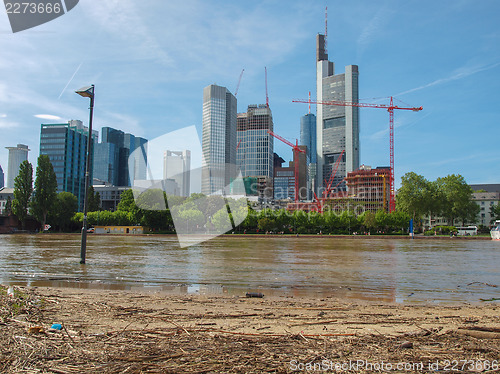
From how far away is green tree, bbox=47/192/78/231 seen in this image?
101 meters

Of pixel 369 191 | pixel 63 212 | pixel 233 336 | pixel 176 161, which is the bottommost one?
pixel 233 336

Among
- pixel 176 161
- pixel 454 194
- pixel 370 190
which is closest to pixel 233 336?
pixel 176 161

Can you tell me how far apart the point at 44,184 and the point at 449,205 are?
112516 millimetres

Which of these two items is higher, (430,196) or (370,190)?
(370,190)

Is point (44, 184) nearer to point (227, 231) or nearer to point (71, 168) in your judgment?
point (227, 231)

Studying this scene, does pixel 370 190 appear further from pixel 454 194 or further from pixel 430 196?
pixel 430 196

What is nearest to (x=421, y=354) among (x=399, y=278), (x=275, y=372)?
(x=275, y=372)

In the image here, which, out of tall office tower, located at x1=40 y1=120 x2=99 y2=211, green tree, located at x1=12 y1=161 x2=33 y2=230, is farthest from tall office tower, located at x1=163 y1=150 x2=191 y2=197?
tall office tower, located at x1=40 y1=120 x2=99 y2=211

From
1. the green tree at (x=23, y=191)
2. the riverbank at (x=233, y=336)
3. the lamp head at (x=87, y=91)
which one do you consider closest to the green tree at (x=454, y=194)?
the lamp head at (x=87, y=91)

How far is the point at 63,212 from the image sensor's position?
105188 mm

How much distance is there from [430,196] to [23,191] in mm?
110216

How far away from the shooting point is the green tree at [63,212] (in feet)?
331

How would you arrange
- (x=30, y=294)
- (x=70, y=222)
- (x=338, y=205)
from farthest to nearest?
(x=338, y=205), (x=70, y=222), (x=30, y=294)

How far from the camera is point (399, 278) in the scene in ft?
45.4
